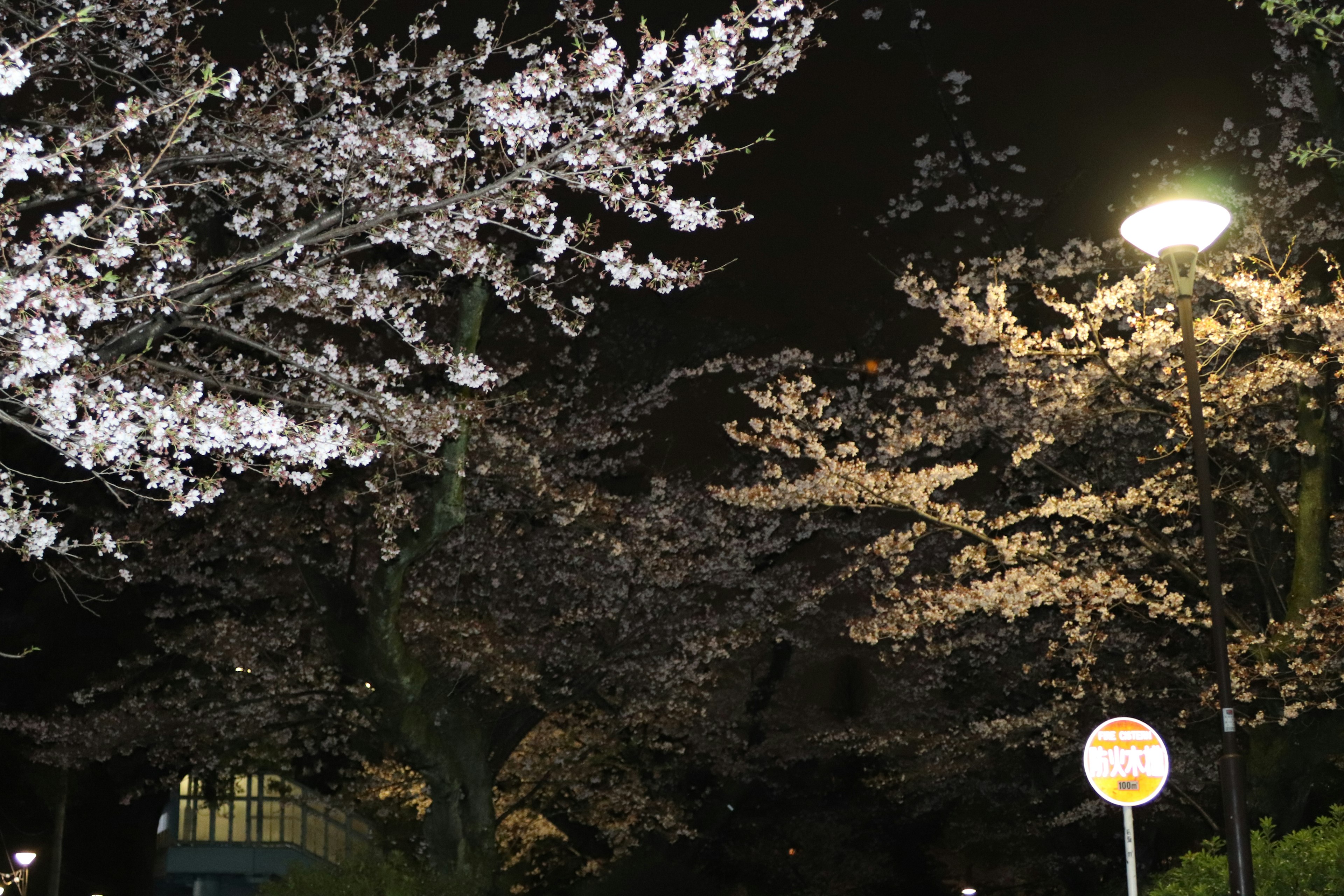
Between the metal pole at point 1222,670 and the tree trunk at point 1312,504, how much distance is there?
4600 mm

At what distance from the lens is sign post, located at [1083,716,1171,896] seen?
811cm

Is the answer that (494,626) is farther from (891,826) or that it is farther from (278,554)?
(891,826)

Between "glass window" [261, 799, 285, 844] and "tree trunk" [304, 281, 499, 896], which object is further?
"glass window" [261, 799, 285, 844]

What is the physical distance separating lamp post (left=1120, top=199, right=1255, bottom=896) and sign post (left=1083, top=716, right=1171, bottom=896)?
0.41 m

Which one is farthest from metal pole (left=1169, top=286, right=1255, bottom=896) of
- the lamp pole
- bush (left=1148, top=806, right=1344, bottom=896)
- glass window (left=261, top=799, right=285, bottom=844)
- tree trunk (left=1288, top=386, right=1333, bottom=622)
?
glass window (left=261, top=799, right=285, bottom=844)

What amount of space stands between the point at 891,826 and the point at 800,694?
475 centimetres

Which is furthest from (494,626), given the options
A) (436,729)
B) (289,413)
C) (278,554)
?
(289,413)

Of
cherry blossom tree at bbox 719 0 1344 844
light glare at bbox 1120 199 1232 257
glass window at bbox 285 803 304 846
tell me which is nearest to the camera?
light glare at bbox 1120 199 1232 257

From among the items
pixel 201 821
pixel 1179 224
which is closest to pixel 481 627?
pixel 1179 224

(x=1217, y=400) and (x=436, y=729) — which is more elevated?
(x=1217, y=400)

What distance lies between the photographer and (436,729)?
1600 centimetres

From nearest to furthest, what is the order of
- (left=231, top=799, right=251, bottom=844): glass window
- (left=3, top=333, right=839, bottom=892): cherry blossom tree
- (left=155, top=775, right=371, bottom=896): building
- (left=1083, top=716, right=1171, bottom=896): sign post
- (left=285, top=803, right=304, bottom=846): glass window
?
(left=1083, top=716, right=1171, bottom=896): sign post → (left=3, top=333, right=839, bottom=892): cherry blossom tree → (left=155, top=775, right=371, bottom=896): building → (left=231, top=799, right=251, bottom=844): glass window → (left=285, top=803, right=304, bottom=846): glass window

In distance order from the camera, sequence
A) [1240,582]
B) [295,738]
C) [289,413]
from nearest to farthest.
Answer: [289,413] → [1240,582] → [295,738]

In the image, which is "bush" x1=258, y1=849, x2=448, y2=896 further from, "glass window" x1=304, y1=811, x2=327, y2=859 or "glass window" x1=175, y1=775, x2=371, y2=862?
"glass window" x1=304, y1=811, x2=327, y2=859
